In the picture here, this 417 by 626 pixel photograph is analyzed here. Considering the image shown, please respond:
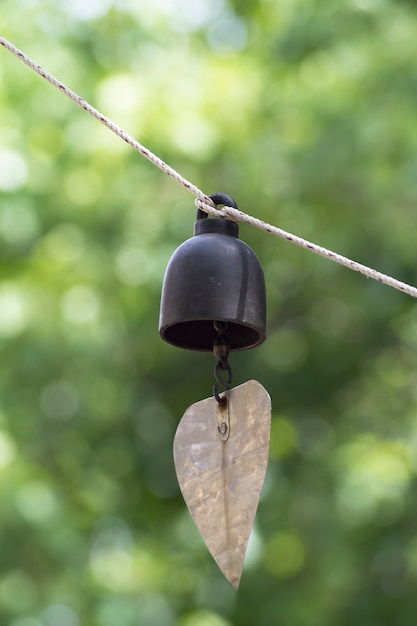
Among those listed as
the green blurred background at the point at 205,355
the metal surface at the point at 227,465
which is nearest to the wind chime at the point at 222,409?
the metal surface at the point at 227,465

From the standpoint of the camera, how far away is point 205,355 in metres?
4.24

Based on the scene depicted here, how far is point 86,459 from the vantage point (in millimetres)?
4352

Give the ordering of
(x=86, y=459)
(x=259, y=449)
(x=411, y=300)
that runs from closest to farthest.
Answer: (x=259, y=449), (x=411, y=300), (x=86, y=459)

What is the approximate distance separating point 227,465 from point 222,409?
0.21ft

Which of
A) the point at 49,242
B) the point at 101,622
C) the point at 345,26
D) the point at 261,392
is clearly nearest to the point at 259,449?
the point at 261,392

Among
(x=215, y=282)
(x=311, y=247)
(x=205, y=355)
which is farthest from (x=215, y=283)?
(x=205, y=355)

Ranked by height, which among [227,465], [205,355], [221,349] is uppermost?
[205,355]

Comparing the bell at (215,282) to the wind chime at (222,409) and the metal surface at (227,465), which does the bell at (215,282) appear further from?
the metal surface at (227,465)

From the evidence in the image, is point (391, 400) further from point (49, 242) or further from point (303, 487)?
point (49, 242)

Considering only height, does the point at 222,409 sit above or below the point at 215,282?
below

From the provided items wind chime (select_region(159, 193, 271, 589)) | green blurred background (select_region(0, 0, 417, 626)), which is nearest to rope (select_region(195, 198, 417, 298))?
wind chime (select_region(159, 193, 271, 589))

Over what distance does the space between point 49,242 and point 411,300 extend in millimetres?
1286

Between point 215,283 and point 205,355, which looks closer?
point 215,283

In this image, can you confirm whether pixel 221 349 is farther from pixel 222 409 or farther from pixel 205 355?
pixel 205 355
